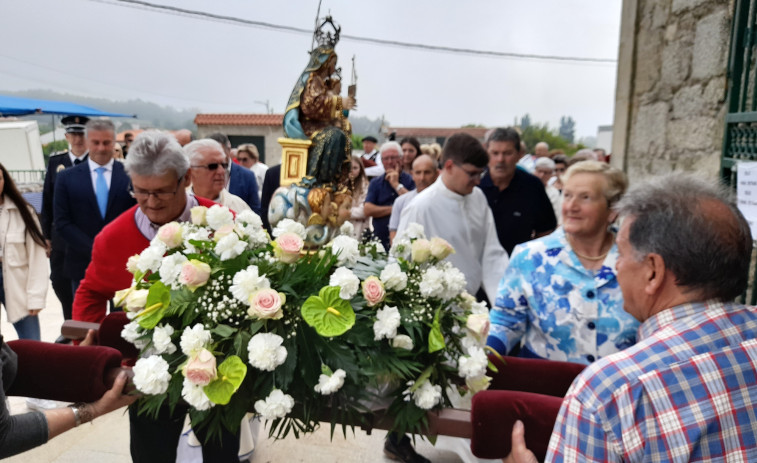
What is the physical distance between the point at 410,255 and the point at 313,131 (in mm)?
2054

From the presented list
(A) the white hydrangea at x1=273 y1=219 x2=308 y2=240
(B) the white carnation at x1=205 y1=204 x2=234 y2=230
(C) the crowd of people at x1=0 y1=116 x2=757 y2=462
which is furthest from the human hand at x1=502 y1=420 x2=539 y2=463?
(B) the white carnation at x1=205 y1=204 x2=234 y2=230

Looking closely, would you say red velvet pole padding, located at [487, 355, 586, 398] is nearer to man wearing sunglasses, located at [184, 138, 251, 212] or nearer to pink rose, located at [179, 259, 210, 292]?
pink rose, located at [179, 259, 210, 292]

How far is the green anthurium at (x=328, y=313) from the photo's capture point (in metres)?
1.42

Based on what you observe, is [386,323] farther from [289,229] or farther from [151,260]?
A: [151,260]

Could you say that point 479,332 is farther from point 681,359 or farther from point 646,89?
point 646,89

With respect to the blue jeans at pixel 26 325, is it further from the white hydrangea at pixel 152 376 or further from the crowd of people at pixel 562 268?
the white hydrangea at pixel 152 376

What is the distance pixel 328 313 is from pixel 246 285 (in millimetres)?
253

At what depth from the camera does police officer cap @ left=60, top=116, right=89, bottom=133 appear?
486cm

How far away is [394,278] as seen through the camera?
5.10 ft

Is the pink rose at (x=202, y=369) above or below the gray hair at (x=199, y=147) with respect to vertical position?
below

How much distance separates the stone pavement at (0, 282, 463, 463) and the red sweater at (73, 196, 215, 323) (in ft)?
3.57

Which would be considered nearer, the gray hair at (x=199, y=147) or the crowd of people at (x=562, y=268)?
the crowd of people at (x=562, y=268)

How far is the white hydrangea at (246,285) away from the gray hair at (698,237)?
1.01 meters

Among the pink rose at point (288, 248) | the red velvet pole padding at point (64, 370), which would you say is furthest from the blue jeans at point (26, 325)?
the pink rose at point (288, 248)
